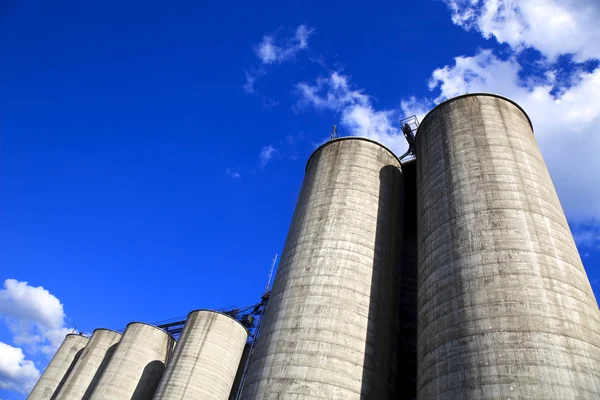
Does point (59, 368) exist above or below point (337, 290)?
above

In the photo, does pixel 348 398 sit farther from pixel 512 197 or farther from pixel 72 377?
pixel 72 377

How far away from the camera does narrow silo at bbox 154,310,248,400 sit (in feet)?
75.6

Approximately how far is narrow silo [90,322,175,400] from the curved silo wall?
16.1 metres

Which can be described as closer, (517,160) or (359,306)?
(517,160)

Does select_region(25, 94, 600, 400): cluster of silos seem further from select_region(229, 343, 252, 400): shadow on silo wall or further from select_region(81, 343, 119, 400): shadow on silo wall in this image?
select_region(81, 343, 119, 400): shadow on silo wall

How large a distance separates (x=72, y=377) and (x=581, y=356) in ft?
108

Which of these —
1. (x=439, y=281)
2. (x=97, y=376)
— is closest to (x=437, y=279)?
(x=439, y=281)

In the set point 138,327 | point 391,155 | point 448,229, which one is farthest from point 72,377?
point 448,229

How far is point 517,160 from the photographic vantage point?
13.4 meters

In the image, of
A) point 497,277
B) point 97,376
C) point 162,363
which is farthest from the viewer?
point 162,363

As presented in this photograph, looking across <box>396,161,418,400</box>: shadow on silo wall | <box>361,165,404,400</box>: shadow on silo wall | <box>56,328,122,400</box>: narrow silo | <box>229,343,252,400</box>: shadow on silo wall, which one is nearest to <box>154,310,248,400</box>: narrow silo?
<box>229,343,252,400</box>: shadow on silo wall

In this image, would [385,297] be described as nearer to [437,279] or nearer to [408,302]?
[408,302]

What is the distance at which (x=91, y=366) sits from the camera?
30.8 metres

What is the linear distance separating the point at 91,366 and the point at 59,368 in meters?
7.94
